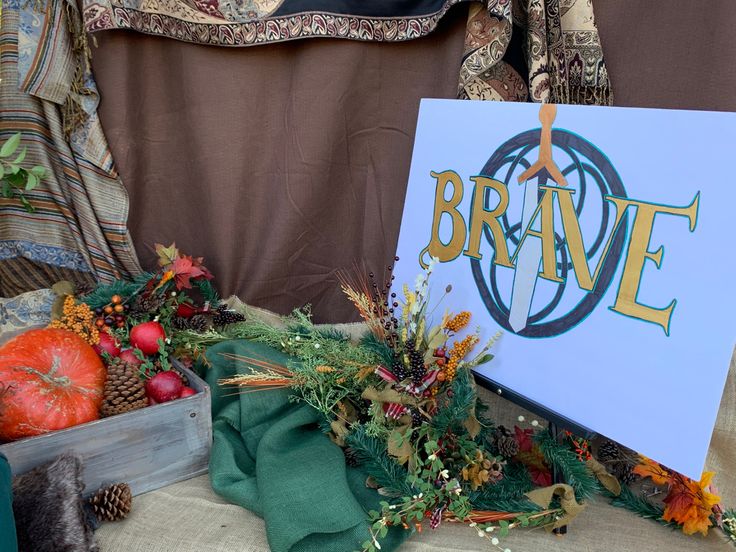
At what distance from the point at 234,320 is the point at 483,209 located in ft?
2.48

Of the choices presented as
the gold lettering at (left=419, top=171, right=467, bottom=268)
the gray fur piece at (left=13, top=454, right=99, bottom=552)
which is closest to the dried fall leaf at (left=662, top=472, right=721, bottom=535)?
the gold lettering at (left=419, top=171, right=467, bottom=268)

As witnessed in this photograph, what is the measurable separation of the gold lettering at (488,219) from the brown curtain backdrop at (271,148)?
0.47 metres

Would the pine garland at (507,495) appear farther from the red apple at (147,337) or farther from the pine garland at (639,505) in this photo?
the red apple at (147,337)

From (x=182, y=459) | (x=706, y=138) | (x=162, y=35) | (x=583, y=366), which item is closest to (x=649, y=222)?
(x=706, y=138)

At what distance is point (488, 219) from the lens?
3.53ft

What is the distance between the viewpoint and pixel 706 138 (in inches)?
31.3

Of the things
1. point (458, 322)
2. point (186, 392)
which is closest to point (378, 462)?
point (458, 322)

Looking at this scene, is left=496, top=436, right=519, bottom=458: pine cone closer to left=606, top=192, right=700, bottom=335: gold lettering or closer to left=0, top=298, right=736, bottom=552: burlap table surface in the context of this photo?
left=0, top=298, right=736, bottom=552: burlap table surface

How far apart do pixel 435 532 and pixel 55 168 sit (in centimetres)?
138

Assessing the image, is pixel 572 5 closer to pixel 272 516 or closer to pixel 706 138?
pixel 706 138

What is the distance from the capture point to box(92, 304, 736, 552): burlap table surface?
3.16ft

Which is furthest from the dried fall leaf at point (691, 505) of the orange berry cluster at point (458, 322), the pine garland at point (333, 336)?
the pine garland at point (333, 336)

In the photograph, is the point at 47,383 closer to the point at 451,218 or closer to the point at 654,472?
the point at 451,218

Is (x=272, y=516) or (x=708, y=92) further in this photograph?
(x=708, y=92)
